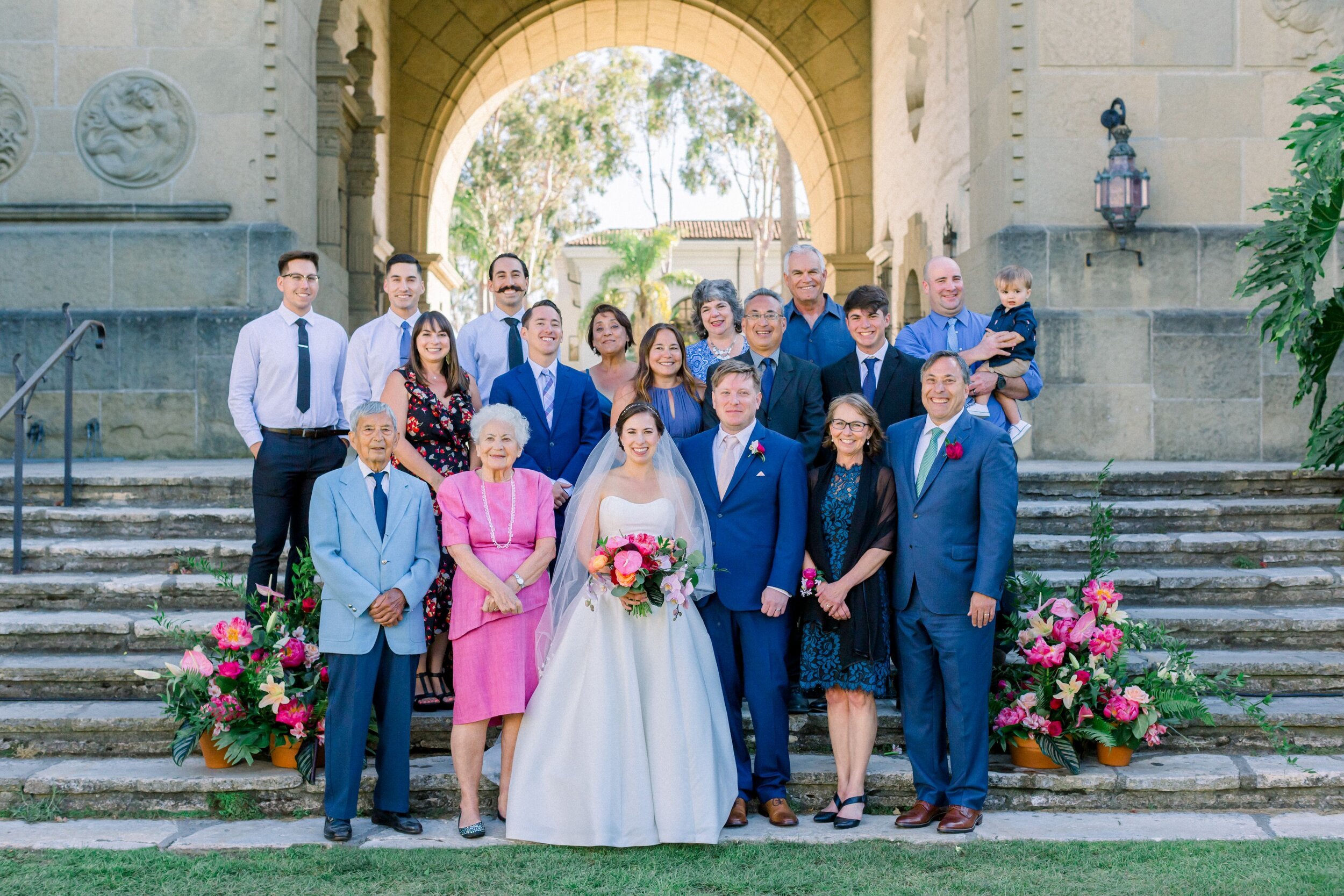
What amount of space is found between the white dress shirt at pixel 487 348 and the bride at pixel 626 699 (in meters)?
1.67

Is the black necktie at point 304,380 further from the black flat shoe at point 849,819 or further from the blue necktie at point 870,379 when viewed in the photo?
the black flat shoe at point 849,819

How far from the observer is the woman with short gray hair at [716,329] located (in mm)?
5926

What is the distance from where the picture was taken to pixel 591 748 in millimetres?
4844

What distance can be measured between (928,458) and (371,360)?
2841 millimetres

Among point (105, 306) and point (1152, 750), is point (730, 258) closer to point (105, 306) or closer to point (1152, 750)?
point (105, 306)

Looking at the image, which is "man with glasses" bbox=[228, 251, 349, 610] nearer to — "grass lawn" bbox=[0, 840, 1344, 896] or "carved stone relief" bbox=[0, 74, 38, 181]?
"grass lawn" bbox=[0, 840, 1344, 896]

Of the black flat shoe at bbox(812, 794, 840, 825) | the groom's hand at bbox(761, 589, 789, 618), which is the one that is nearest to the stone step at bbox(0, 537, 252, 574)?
the groom's hand at bbox(761, 589, 789, 618)

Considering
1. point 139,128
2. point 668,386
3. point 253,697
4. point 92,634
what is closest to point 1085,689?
point 668,386

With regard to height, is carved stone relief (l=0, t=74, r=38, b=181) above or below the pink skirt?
above

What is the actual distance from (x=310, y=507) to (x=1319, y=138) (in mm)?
5628

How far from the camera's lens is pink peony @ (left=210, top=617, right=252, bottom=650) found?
5.25 meters

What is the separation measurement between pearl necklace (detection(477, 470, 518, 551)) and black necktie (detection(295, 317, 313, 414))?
1314mm

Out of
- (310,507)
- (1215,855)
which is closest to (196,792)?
(310,507)

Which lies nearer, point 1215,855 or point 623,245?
point 1215,855
